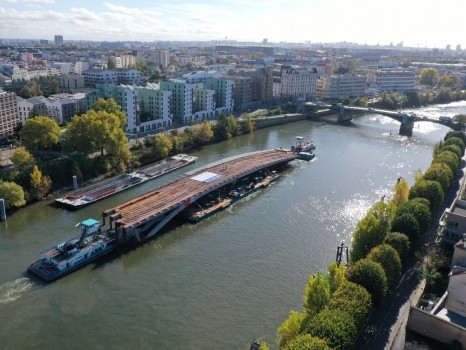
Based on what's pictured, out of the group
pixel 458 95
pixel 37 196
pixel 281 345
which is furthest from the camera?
pixel 458 95

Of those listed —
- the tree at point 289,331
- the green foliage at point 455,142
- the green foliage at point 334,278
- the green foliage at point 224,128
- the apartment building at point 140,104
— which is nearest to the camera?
the tree at point 289,331

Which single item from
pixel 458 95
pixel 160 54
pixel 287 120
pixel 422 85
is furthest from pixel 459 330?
pixel 160 54

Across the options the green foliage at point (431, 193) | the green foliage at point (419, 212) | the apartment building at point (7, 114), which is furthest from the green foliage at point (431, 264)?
the apartment building at point (7, 114)

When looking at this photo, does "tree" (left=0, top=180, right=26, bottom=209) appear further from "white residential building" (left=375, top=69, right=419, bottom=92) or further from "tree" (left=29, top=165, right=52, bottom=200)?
"white residential building" (left=375, top=69, right=419, bottom=92)

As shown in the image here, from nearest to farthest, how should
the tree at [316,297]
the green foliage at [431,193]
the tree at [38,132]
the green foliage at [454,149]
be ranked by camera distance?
1. the tree at [316,297]
2. the green foliage at [431,193]
3. the tree at [38,132]
4. the green foliage at [454,149]

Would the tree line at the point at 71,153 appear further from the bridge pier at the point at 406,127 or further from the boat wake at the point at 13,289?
the bridge pier at the point at 406,127

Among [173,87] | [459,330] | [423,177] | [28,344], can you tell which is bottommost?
[28,344]

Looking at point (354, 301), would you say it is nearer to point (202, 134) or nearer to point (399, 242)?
point (399, 242)

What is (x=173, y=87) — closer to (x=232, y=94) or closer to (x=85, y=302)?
(x=232, y=94)
